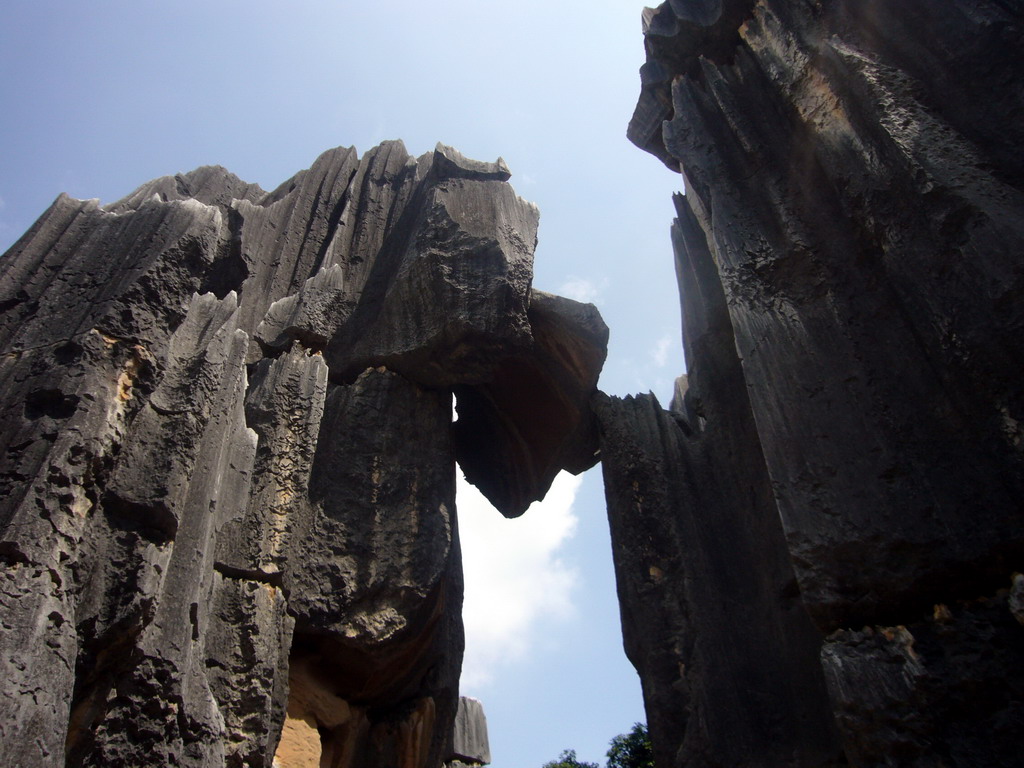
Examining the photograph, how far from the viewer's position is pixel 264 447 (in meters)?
8.49

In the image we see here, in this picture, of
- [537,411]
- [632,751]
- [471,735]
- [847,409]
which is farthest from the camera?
[632,751]

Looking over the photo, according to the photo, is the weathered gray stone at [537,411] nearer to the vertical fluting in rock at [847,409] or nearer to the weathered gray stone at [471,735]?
the vertical fluting in rock at [847,409]

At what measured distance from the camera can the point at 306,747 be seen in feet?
26.8

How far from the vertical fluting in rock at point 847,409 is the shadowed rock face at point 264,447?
257 cm

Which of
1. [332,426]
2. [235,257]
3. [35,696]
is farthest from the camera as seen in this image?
[332,426]

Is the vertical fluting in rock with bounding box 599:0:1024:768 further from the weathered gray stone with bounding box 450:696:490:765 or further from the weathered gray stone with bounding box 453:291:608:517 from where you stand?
the weathered gray stone with bounding box 450:696:490:765

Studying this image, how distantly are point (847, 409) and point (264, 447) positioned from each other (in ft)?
18.9

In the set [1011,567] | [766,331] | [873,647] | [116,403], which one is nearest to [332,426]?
[766,331]

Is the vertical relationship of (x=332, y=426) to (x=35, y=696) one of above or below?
above

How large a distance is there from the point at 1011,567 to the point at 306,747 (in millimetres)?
6677

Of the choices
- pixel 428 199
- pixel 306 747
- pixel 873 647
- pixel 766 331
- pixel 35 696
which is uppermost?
pixel 428 199

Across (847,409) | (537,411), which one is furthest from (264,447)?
(847,409)

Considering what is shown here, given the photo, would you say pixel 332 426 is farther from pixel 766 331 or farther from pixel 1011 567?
pixel 1011 567

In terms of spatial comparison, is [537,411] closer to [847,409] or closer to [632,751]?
[847,409]
